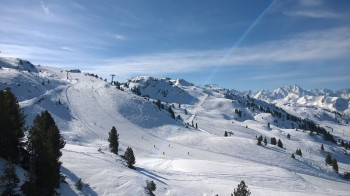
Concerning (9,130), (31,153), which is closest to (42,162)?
(31,153)

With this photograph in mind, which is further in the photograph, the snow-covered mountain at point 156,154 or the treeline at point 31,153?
the snow-covered mountain at point 156,154

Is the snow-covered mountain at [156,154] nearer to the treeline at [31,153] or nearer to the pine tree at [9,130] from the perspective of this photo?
the treeline at [31,153]

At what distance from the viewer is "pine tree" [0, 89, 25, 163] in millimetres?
23609

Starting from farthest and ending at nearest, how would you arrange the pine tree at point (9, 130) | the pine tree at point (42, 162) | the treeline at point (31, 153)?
the pine tree at point (9, 130)
the pine tree at point (42, 162)
the treeline at point (31, 153)

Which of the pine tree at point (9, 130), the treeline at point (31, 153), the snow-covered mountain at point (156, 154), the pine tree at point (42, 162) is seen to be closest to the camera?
the treeline at point (31, 153)

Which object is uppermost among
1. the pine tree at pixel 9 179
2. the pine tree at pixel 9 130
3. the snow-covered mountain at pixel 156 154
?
the pine tree at pixel 9 130

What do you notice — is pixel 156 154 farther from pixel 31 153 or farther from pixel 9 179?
pixel 9 179

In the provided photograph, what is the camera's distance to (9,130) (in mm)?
24047

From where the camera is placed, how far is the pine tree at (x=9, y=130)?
23609 mm

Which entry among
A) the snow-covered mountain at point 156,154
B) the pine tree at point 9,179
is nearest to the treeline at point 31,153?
the pine tree at point 9,179

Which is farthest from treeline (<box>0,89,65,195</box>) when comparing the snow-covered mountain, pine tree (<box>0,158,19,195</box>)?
the snow-covered mountain

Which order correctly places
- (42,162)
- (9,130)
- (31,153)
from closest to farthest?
1. (42,162)
2. (31,153)
3. (9,130)

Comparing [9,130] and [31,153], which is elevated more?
[9,130]

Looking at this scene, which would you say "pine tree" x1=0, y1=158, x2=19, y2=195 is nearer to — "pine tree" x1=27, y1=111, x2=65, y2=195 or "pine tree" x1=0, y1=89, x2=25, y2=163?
"pine tree" x1=27, y1=111, x2=65, y2=195
